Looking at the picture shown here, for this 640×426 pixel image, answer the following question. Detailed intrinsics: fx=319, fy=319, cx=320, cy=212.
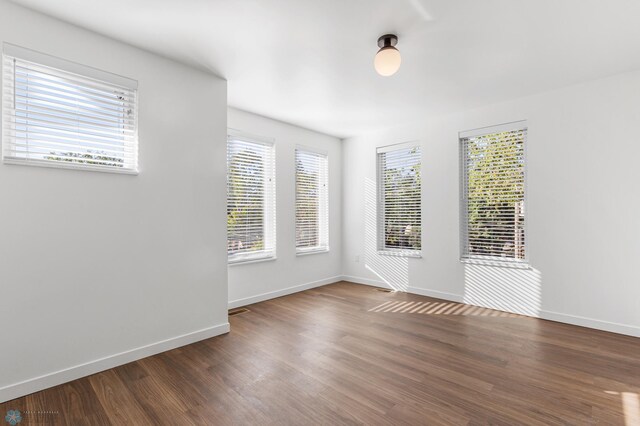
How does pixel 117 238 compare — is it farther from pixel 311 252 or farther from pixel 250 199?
pixel 311 252

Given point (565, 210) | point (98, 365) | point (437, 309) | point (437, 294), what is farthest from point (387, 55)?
point (437, 294)

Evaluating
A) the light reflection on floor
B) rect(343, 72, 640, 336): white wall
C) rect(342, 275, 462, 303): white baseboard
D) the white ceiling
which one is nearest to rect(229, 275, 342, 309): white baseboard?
rect(342, 275, 462, 303): white baseboard

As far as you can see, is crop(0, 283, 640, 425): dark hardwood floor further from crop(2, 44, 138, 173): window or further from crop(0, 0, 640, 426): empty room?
crop(2, 44, 138, 173): window

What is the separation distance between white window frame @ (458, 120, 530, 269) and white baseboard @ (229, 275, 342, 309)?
2.31m

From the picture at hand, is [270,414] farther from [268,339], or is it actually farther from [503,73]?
[503,73]

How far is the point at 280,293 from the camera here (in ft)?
16.0

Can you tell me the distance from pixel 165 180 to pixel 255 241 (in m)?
1.87

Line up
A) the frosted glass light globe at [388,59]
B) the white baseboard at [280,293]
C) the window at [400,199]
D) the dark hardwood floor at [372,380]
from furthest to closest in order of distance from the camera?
the window at [400,199]
the white baseboard at [280,293]
the frosted glass light globe at [388,59]
the dark hardwood floor at [372,380]

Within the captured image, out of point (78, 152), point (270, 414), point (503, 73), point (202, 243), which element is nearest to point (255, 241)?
point (202, 243)

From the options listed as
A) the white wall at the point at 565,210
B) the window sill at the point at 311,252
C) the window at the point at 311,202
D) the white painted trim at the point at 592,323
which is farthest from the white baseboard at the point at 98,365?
the white painted trim at the point at 592,323

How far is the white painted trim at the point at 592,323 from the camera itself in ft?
10.7

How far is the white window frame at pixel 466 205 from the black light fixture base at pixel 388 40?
91.8 inches

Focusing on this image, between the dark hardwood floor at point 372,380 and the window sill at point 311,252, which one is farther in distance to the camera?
the window sill at point 311,252

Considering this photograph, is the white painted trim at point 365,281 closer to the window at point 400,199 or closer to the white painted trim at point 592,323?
the window at point 400,199
